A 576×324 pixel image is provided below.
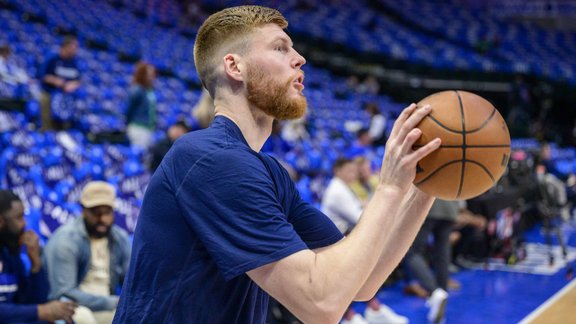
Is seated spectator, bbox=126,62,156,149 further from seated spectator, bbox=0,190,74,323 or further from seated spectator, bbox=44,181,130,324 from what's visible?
seated spectator, bbox=0,190,74,323

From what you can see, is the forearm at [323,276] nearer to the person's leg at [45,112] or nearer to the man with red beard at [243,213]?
the man with red beard at [243,213]

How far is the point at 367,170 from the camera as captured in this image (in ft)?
21.0

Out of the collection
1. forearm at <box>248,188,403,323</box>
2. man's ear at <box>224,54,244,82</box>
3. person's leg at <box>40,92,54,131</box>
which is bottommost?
person's leg at <box>40,92,54,131</box>

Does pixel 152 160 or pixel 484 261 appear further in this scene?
pixel 484 261

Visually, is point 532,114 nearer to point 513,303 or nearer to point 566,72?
point 566,72

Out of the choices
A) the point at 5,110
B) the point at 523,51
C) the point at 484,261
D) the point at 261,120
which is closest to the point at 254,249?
the point at 261,120

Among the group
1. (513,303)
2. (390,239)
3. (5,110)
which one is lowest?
(513,303)

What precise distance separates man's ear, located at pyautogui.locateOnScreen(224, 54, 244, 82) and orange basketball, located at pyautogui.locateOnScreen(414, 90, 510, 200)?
474 mm

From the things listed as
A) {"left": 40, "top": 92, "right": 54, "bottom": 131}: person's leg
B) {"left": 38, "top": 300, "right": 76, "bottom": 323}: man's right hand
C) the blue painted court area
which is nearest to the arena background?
the blue painted court area

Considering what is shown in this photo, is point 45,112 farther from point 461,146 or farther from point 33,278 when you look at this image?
point 461,146

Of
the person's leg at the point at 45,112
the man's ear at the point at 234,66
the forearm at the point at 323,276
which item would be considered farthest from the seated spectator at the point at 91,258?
the person's leg at the point at 45,112

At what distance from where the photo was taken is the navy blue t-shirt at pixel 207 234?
5.06 ft

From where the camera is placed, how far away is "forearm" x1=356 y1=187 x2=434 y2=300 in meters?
1.95

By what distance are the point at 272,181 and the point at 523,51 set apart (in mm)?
21890
